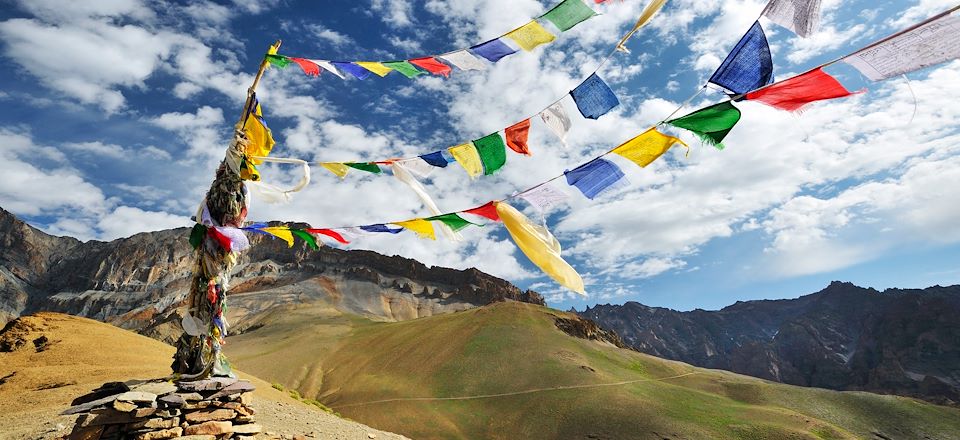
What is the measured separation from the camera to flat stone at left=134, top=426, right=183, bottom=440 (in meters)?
7.63

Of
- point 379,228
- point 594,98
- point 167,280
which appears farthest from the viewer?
point 167,280

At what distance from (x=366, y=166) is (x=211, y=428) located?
4.97m

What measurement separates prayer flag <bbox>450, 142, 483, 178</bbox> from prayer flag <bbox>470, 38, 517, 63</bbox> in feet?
5.47

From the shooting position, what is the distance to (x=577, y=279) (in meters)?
5.70

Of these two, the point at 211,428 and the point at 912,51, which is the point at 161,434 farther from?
the point at 912,51

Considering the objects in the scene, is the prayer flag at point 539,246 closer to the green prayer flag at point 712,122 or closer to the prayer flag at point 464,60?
the green prayer flag at point 712,122

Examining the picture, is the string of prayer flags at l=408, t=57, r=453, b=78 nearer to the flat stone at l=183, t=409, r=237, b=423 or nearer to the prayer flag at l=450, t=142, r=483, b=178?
the prayer flag at l=450, t=142, r=483, b=178

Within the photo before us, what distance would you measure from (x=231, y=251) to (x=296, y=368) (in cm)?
5532

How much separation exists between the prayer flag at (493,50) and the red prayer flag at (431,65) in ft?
2.66

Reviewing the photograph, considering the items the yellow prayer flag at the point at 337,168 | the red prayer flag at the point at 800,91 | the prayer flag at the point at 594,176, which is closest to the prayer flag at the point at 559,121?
the prayer flag at the point at 594,176

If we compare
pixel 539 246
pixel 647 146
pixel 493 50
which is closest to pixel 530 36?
pixel 493 50

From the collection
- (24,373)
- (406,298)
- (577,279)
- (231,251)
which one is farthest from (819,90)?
(406,298)

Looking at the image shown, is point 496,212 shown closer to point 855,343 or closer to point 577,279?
point 577,279

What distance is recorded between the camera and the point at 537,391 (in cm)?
4556
